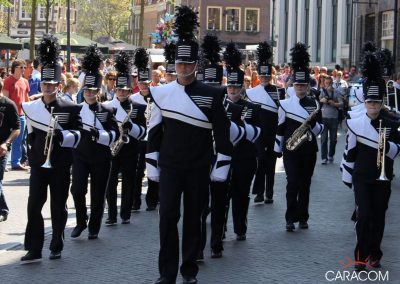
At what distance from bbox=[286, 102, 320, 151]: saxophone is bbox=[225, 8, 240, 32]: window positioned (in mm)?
84223

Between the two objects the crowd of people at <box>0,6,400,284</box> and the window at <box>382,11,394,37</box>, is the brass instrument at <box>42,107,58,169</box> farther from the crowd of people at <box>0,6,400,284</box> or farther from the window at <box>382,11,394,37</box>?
the window at <box>382,11,394,37</box>

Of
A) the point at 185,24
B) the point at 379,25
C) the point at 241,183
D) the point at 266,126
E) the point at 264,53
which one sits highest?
the point at 379,25

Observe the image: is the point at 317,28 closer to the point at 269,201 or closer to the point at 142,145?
the point at 269,201

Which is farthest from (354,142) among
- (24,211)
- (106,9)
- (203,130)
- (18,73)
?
(106,9)

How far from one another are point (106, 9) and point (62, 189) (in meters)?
104

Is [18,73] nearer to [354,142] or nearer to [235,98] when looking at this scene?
[235,98]

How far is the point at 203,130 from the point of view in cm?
983

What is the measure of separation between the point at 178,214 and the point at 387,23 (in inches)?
1492

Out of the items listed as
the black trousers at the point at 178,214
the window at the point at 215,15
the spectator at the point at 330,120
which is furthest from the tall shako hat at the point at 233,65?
the window at the point at 215,15

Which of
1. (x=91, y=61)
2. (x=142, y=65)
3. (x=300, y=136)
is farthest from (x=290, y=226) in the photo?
(x=142, y=65)

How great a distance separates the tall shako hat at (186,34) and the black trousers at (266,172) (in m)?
5.89

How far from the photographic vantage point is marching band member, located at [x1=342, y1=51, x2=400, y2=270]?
10664mm

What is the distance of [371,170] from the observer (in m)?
10.7

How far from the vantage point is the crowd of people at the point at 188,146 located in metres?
9.81
